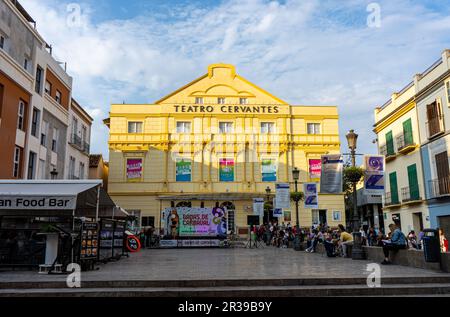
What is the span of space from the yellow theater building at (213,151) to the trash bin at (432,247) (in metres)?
25.5

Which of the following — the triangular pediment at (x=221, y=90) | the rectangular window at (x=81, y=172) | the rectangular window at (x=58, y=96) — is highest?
the triangular pediment at (x=221, y=90)

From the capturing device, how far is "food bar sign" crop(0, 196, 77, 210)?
10.5m

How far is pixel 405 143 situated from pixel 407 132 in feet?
2.20

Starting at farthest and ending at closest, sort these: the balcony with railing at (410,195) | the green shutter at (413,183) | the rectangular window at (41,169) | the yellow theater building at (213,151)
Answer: the yellow theater building at (213,151)
the rectangular window at (41,169)
the green shutter at (413,183)
the balcony with railing at (410,195)

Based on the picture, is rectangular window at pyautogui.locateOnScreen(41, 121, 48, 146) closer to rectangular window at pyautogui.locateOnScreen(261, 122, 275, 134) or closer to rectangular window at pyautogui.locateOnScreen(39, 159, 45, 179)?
rectangular window at pyautogui.locateOnScreen(39, 159, 45, 179)

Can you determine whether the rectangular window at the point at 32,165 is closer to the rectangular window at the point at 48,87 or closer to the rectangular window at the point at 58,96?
the rectangular window at the point at 48,87

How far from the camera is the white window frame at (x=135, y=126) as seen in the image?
3769 centimetres

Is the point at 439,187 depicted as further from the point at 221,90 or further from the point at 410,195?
the point at 221,90

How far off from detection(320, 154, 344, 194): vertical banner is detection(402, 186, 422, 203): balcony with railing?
955 cm

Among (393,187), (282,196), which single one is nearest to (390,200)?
(393,187)

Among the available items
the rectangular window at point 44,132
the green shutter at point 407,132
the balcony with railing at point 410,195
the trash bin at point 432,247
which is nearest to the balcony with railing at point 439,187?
the balcony with railing at point 410,195

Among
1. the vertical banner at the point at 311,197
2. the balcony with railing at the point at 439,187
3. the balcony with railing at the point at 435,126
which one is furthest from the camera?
the vertical banner at the point at 311,197

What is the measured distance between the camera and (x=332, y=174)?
1527cm
